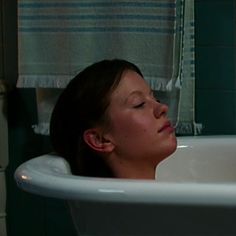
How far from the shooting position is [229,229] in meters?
0.92

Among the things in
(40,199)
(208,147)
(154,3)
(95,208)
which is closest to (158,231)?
(95,208)

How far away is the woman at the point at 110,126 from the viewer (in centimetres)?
116

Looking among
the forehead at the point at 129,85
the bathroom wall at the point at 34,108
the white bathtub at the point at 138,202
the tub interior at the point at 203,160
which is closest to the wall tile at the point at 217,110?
the bathroom wall at the point at 34,108

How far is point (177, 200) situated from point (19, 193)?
3.97 feet

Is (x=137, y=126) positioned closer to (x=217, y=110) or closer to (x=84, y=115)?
(x=84, y=115)

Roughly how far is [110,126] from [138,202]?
1.13 ft

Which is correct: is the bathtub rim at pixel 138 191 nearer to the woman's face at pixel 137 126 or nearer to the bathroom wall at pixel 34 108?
the woman's face at pixel 137 126

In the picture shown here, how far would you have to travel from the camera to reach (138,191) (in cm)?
84

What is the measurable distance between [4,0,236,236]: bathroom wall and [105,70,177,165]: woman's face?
600mm

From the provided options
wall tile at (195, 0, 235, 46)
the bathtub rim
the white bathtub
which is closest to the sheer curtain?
wall tile at (195, 0, 235, 46)

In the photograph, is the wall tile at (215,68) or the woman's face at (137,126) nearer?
the woman's face at (137,126)

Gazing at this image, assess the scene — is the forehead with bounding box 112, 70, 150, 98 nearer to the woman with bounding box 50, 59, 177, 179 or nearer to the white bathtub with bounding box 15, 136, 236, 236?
the woman with bounding box 50, 59, 177, 179

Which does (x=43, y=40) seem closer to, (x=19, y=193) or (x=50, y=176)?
(x=19, y=193)

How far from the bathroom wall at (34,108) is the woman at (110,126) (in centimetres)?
59
